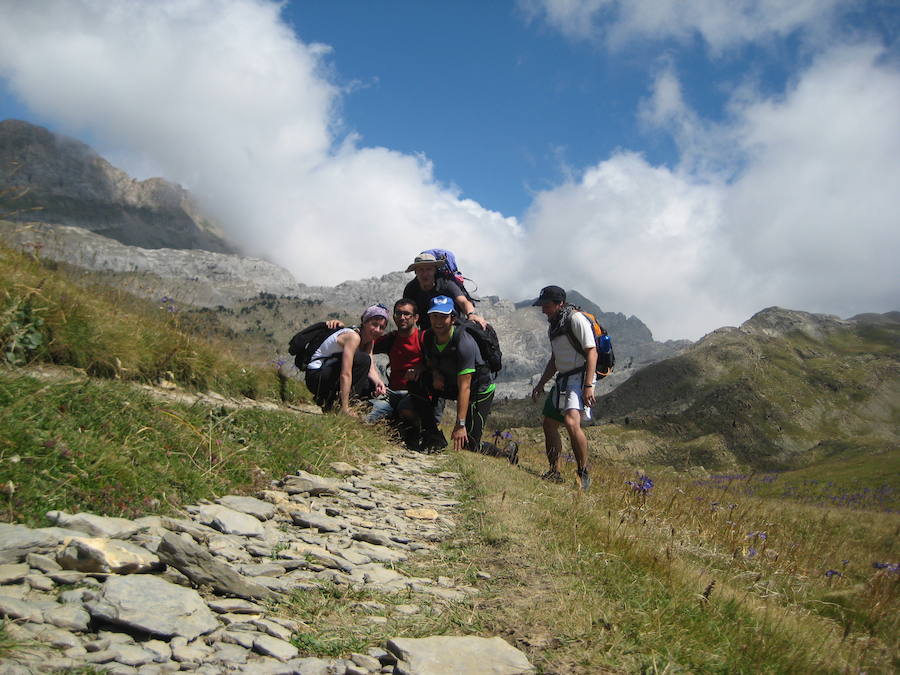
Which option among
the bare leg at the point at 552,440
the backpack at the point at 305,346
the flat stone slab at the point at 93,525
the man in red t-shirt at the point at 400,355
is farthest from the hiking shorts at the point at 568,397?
the flat stone slab at the point at 93,525

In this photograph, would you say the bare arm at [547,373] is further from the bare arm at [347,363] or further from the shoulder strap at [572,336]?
the bare arm at [347,363]

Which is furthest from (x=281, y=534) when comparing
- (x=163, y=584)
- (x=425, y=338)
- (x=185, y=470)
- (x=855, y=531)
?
(x=855, y=531)

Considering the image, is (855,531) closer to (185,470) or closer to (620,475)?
(620,475)

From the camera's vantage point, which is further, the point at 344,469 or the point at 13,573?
the point at 344,469

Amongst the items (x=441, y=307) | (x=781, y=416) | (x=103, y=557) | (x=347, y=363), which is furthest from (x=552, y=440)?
(x=781, y=416)

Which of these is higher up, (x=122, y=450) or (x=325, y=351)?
(x=325, y=351)

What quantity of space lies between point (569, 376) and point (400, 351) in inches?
124

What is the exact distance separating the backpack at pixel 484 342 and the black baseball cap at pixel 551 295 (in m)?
1.07

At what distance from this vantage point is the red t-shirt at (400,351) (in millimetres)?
10711

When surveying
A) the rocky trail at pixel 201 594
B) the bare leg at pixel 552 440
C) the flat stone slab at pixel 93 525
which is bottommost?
the rocky trail at pixel 201 594

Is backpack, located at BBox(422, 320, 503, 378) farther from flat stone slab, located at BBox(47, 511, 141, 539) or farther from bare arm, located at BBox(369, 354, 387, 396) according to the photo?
flat stone slab, located at BBox(47, 511, 141, 539)

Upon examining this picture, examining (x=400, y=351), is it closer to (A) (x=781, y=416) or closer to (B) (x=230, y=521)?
(B) (x=230, y=521)

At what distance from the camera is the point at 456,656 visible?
268 cm

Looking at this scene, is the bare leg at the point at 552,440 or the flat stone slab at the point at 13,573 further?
the bare leg at the point at 552,440
